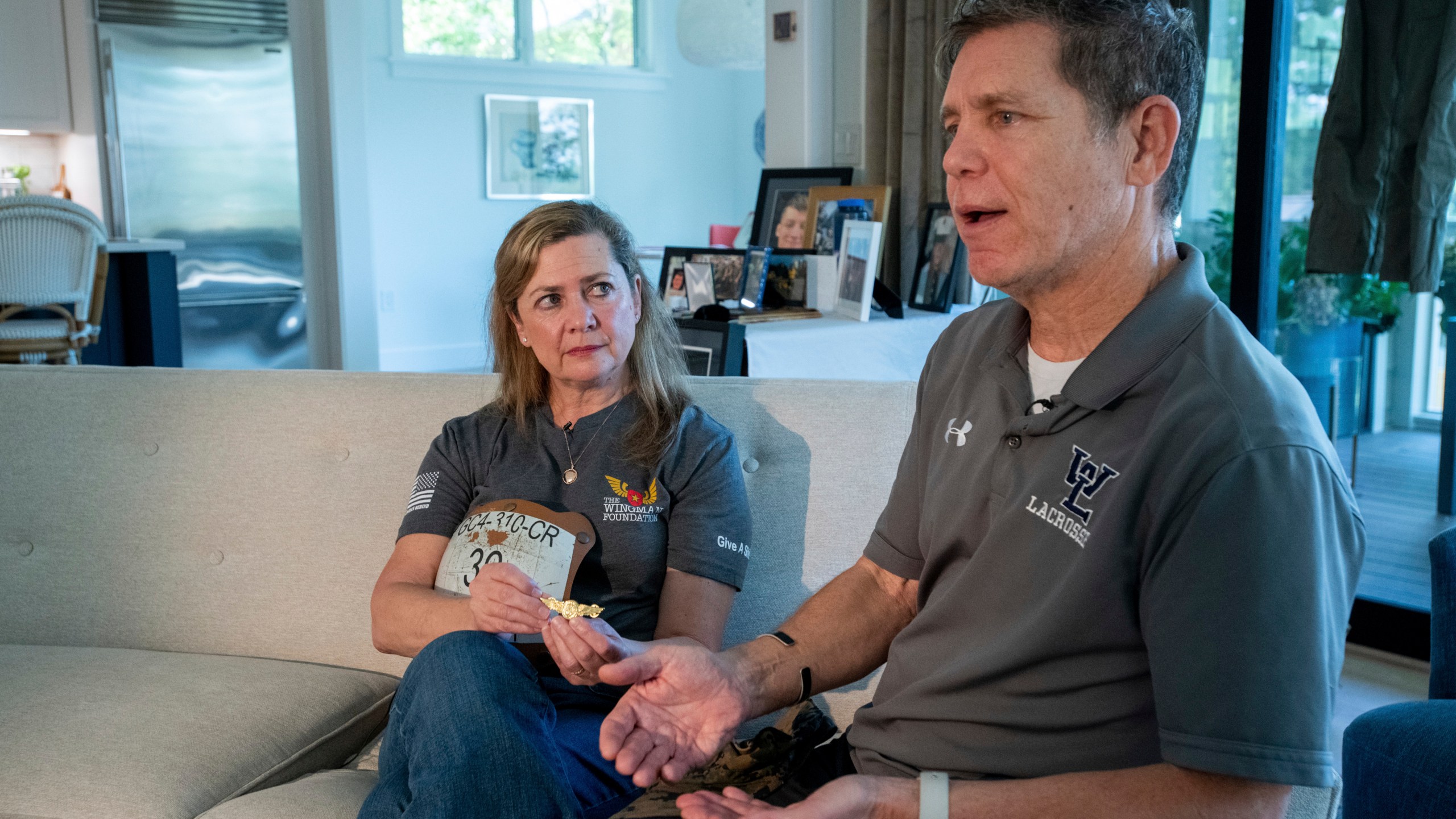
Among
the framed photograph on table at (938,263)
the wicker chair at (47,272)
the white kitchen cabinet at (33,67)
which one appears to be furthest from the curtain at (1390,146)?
the white kitchen cabinet at (33,67)

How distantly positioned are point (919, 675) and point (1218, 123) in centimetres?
267

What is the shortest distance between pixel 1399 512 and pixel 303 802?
2903 mm

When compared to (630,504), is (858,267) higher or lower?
higher

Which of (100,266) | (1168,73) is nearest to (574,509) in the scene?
(1168,73)

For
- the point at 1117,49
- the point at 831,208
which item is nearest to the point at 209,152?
the point at 831,208

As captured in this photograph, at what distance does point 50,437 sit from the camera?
199cm

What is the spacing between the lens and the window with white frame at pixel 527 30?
7375 millimetres

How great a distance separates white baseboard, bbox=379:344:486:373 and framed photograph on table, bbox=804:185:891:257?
395 cm

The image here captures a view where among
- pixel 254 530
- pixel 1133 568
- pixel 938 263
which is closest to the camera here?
pixel 1133 568

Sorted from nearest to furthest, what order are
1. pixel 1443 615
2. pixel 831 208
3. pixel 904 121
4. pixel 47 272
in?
1. pixel 1443 615
2. pixel 831 208
3. pixel 904 121
4. pixel 47 272

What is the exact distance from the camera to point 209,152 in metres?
6.08

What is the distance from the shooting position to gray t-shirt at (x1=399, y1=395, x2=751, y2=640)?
1533 millimetres

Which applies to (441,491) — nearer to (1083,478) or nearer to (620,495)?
(620,495)

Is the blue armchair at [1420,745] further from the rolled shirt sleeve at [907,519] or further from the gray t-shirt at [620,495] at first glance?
the gray t-shirt at [620,495]
